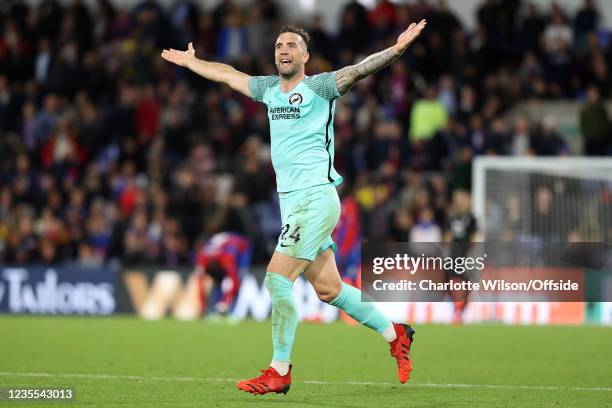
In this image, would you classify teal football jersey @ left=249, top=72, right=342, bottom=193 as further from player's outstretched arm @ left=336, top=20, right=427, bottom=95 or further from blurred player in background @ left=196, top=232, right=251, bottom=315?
blurred player in background @ left=196, top=232, right=251, bottom=315

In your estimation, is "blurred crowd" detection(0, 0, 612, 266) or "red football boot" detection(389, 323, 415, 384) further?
"blurred crowd" detection(0, 0, 612, 266)

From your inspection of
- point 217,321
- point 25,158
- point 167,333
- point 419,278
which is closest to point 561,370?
point 419,278

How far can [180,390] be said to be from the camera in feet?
28.7

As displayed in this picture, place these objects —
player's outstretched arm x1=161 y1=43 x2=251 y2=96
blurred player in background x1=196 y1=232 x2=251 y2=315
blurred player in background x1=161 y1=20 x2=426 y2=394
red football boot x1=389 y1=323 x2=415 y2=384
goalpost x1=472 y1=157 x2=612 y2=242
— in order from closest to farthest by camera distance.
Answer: blurred player in background x1=161 y1=20 x2=426 y2=394 < red football boot x1=389 y1=323 x2=415 y2=384 < player's outstretched arm x1=161 y1=43 x2=251 y2=96 < blurred player in background x1=196 y1=232 x2=251 y2=315 < goalpost x1=472 y1=157 x2=612 y2=242

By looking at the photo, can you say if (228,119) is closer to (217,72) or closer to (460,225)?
(460,225)

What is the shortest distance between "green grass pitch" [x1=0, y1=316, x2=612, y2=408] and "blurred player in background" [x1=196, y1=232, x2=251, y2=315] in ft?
6.28

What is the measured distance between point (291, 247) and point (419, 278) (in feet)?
13.5

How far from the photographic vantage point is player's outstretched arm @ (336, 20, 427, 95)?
26.7ft

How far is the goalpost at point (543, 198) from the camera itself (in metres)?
19.3

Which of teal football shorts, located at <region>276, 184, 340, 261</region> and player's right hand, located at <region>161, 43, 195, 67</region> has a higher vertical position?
player's right hand, located at <region>161, 43, 195, 67</region>

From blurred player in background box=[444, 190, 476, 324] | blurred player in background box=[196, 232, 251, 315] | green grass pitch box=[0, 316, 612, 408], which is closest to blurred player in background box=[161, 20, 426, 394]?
green grass pitch box=[0, 316, 612, 408]

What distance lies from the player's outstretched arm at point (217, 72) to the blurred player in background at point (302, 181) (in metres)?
0.16

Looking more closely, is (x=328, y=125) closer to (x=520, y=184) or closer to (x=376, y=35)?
(x=520, y=184)

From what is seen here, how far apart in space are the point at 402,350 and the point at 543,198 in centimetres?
1128
